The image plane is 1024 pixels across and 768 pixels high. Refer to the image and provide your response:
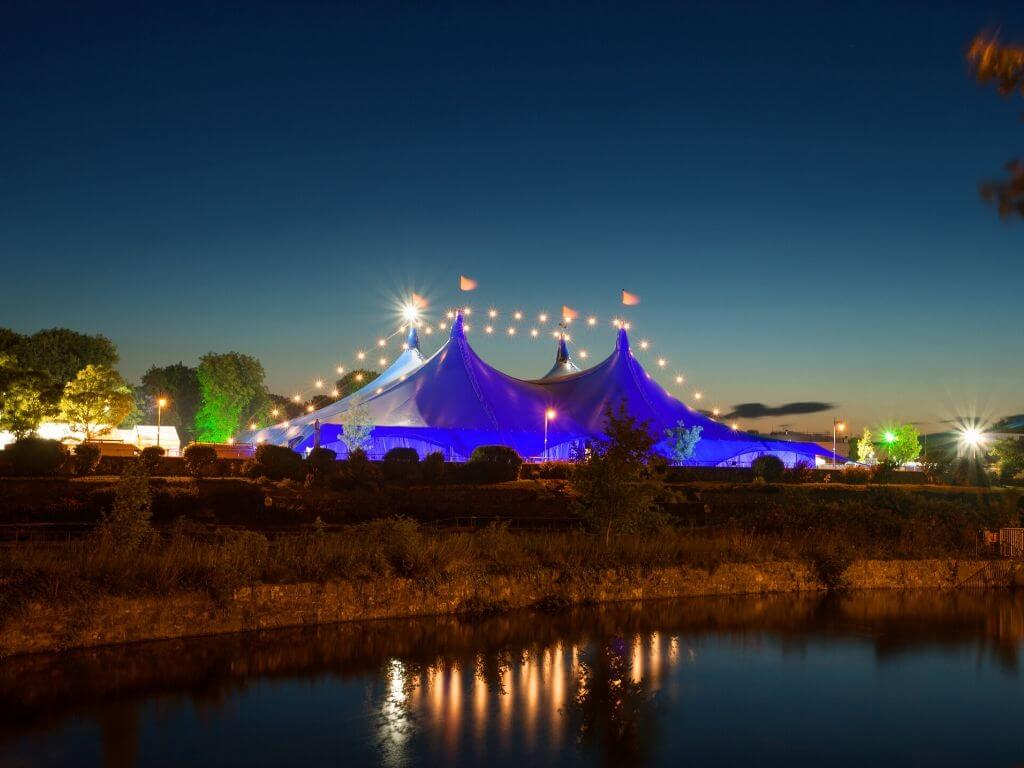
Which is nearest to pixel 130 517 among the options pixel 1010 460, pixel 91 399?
pixel 91 399

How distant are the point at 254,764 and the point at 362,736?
959mm

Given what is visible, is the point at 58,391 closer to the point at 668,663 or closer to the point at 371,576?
the point at 371,576

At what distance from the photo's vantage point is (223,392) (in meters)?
78.9

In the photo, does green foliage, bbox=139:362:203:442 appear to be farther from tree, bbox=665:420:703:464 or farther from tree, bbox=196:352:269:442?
tree, bbox=665:420:703:464

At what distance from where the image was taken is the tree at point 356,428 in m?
36.9

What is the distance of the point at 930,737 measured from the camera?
27.8 feet

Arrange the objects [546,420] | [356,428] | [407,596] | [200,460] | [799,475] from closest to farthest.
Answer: [407,596], [200,460], [799,475], [356,428], [546,420]

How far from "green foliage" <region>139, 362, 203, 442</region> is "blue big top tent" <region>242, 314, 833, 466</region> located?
35.6 metres

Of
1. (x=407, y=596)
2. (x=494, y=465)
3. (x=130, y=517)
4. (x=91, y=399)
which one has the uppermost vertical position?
(x=91, y=399)

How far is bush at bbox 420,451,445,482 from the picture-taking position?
92.5 feet

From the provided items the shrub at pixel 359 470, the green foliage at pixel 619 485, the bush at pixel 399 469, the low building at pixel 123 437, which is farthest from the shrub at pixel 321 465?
the low building at pixel 123 437

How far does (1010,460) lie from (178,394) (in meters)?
67.6

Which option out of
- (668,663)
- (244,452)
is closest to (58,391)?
(244,452)

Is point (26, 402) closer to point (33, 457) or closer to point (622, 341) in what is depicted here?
point (33, 457)
